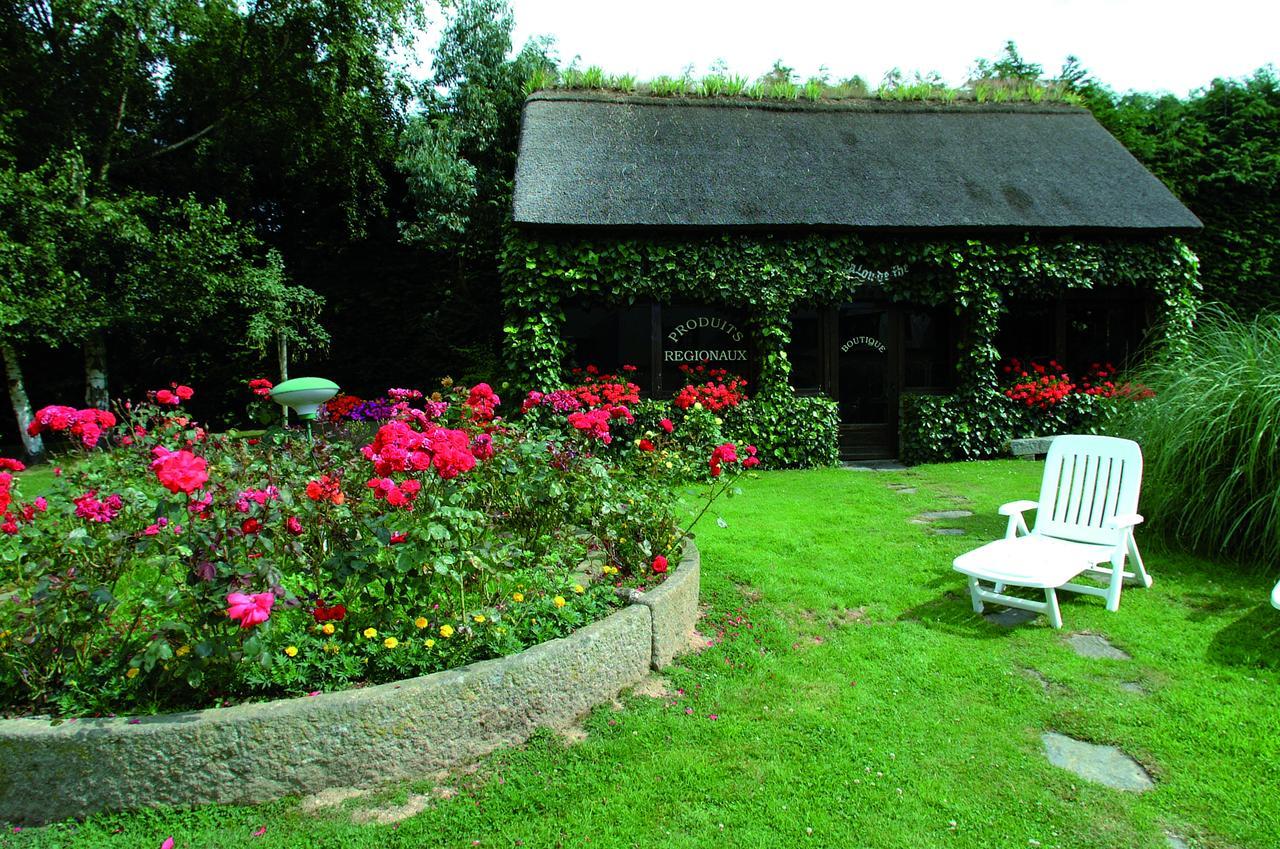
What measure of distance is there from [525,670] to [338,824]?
775mm

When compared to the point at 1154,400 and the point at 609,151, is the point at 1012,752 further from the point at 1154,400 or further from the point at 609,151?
the point at 609,151

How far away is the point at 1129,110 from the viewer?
46.1ft

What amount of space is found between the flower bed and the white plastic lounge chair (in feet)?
5.78

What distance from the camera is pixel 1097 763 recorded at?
2.72 meters

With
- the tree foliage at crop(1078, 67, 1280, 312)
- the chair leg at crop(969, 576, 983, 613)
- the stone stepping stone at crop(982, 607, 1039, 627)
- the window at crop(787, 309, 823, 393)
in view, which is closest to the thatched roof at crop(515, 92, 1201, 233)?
the window at crop(787, 309, 823, 393)

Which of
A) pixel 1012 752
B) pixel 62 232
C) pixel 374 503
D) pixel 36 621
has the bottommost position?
pixel 1012 752

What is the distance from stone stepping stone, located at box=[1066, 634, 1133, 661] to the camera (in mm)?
3607

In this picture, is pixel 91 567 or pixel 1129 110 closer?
pixel 91 567

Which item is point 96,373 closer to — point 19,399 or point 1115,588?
point 19,399

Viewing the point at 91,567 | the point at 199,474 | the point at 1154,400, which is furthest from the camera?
the point at 1154,400

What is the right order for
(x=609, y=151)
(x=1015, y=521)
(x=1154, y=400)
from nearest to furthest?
(x=1015, y=521)
(x=1154, y=400)
(x=609, y=151)

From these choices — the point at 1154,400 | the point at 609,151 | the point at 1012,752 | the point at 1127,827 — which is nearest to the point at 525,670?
the point at 1012,752

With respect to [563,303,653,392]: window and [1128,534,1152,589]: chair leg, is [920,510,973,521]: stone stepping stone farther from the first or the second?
[563,303,653,392]: window

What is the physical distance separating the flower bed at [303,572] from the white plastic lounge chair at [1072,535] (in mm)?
1762
